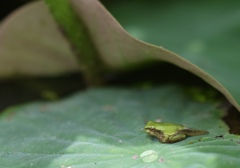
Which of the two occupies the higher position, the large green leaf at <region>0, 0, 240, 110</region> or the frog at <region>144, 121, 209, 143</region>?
the large green leaf at <region>0, 0, 240, 110</region>

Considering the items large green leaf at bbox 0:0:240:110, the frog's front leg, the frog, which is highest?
large green leaf at bbox 0:0:240:110

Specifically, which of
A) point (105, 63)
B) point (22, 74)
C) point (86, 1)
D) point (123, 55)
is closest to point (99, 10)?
point (86, 1)

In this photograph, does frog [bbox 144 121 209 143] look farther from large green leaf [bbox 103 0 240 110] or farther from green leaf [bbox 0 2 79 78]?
green leaf [bbox 0 2 79 78]

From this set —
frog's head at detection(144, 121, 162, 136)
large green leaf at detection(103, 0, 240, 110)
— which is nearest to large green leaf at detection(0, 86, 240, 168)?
frog's head at detection(144, 121, 162, 136)

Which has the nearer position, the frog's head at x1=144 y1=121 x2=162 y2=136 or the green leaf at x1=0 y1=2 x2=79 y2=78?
the frog's head at x1=144 y1=121 x2=162 y2=136

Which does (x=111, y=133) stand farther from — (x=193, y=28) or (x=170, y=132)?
(x=193, y=28)

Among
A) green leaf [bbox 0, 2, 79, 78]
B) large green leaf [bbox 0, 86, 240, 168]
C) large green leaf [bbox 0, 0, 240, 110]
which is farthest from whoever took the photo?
green leaf [bbox 0, 2, 79, 78]

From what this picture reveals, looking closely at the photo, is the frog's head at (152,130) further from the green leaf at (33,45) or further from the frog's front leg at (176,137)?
the green leaf at (33,45)

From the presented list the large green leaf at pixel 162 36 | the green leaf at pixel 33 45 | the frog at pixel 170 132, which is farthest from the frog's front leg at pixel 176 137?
the green leaf at pixel 33 45
